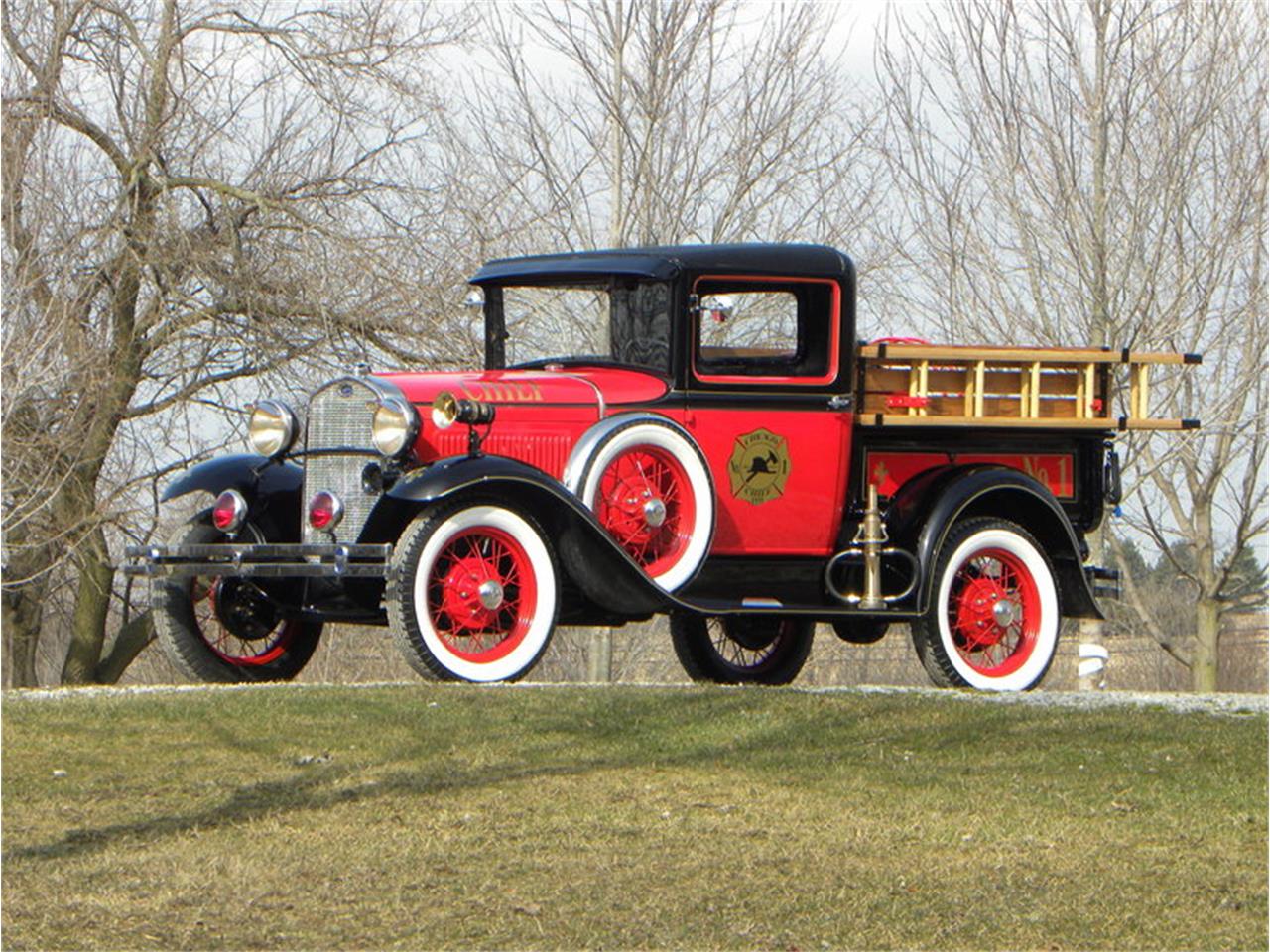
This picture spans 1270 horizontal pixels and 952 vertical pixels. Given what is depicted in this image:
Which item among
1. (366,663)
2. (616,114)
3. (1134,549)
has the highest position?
(616,114)

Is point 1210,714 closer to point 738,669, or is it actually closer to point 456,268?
point 738,669

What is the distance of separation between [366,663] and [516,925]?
24235 millimetres

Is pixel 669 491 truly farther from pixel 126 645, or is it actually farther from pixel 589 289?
pixel 126 645

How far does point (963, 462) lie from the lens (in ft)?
36.1

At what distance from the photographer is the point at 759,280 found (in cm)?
1041

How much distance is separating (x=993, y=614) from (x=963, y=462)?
84cm

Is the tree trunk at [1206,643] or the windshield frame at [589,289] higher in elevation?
the windshield frame at [589,289]

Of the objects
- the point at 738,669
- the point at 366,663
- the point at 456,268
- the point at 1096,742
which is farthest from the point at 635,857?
the point at 366,663

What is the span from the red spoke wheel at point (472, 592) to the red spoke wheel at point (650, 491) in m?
0.44

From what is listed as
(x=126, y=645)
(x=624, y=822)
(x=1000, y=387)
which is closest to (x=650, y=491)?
(x=1000, y=387)

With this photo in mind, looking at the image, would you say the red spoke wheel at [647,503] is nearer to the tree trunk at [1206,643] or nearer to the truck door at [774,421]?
the truck door at [774,421]

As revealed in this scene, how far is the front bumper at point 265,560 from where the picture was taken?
896cm

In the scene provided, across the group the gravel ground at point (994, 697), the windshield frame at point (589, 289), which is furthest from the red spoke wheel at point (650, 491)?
the gravel ground at point (994, 697)

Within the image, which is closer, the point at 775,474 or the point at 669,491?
the point at 669,491
